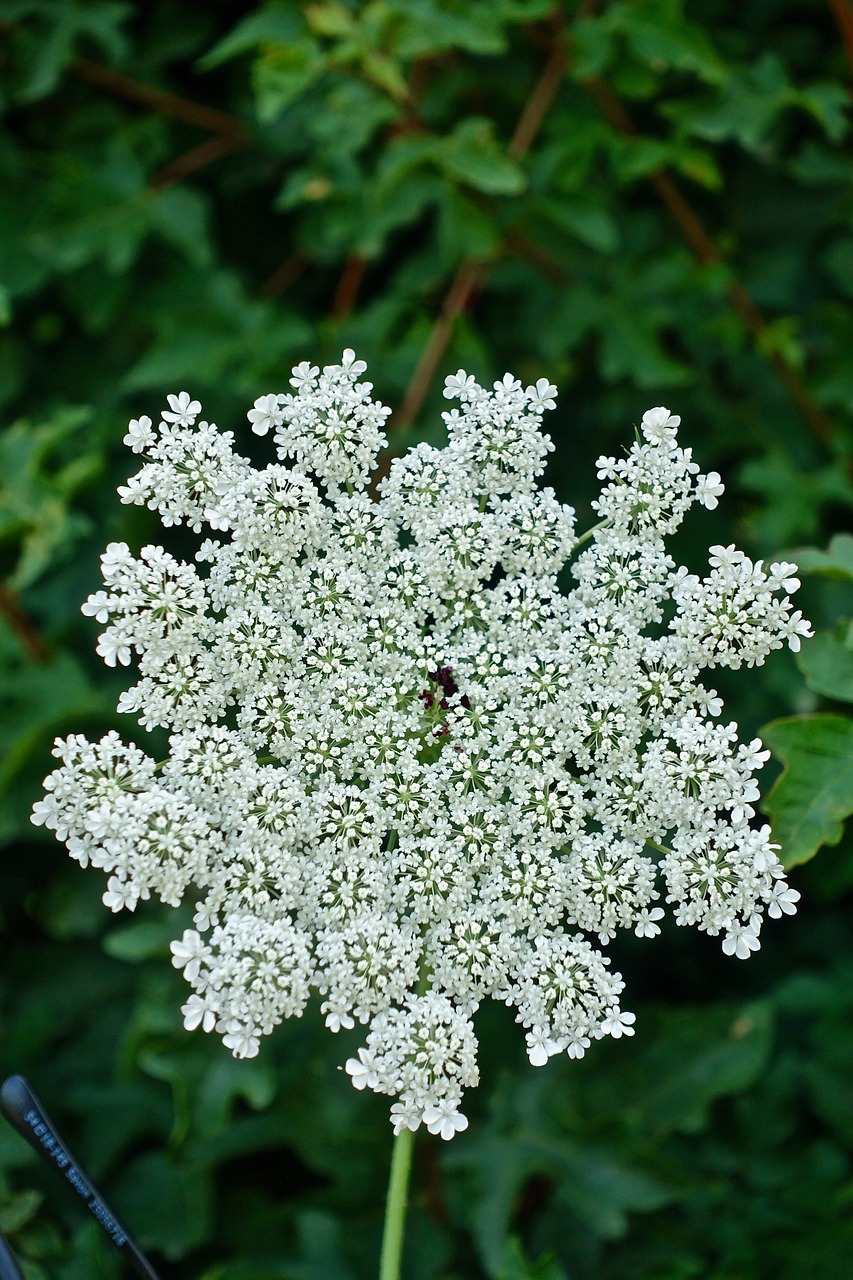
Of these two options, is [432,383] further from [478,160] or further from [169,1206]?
[169,1206]

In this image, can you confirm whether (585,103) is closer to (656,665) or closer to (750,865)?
(656,665)

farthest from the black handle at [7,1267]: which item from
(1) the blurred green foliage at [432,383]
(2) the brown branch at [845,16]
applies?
(2) the brown branch at [845,16]

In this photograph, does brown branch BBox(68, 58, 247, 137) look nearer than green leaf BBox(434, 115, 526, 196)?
No

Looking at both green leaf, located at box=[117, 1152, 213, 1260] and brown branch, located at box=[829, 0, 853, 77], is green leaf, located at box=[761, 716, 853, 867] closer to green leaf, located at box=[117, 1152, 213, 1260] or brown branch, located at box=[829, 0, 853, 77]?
green leaf, located at box=[117, 1152, 213, 1260]

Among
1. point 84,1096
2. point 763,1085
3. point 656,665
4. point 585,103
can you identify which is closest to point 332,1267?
point 84,1096

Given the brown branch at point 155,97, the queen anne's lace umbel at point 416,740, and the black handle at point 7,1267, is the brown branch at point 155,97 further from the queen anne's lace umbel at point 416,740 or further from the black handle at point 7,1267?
the black handle at point 7,1267

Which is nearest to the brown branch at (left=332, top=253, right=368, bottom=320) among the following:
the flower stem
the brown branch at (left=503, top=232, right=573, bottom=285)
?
the brown branch at (left=503, top=232, right=573, bottom=285)

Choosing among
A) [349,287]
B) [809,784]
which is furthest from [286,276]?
[809,784]
